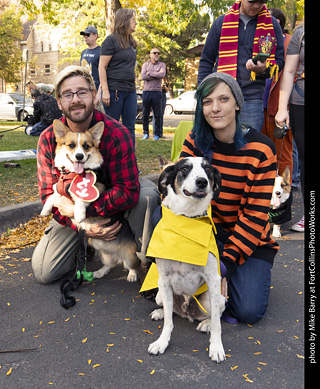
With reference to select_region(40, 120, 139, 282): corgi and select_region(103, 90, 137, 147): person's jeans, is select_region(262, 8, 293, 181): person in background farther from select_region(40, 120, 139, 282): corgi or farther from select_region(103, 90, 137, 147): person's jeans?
select_region(40, 120, 139, 282): corgi

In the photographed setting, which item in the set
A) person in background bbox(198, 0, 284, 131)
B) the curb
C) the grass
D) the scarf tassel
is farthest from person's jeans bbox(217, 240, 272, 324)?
the grass

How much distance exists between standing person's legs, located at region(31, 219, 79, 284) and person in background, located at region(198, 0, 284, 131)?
214 centimetres

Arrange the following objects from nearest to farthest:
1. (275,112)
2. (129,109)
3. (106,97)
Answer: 1. (275,112)
2. (106,97)
3. (129,109)

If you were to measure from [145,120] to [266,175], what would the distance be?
8744 mm

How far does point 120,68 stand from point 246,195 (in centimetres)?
410

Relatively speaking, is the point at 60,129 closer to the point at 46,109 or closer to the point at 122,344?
the point at 122,344

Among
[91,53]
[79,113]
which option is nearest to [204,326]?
[79,113]

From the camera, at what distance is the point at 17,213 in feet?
14.4

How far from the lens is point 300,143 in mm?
3789

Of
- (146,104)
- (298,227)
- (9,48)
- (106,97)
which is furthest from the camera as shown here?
(9,48)

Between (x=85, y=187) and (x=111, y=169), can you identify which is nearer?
(x=85, y=187)

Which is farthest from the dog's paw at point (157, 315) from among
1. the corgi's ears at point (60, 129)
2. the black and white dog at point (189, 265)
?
the corgi's ears at point (60, 129)
